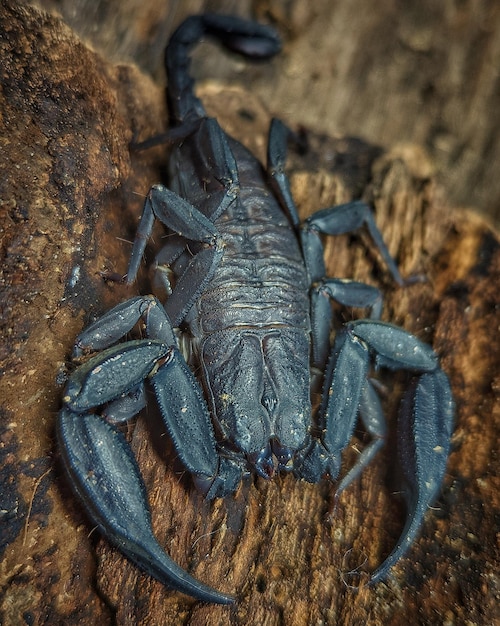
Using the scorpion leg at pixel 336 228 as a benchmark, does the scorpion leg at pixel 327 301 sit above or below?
below

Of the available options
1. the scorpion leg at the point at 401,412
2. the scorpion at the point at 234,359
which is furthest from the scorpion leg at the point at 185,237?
the scorpion leg at the point at 401,412

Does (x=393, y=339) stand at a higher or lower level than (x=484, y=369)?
higher

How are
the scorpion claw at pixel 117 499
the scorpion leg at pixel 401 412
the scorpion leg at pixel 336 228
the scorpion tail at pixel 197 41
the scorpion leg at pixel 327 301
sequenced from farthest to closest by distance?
the scorpion tail at pixel 197 41
the scorpion leg at pixel 336 228
the scorpion leg at pixel 327 301
the scorpion leg at pixel 401 412
the scorpion claw at pixel 117 499

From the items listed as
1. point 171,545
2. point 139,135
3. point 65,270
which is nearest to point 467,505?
point 171,545

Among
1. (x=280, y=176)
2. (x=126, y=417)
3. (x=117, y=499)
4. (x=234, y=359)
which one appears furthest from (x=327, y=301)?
(x=117, y=499)

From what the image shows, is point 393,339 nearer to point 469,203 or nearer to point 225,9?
point 469,203

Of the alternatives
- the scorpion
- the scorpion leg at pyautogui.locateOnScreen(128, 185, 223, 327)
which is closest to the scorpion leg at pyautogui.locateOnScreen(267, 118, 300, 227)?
the scorpion

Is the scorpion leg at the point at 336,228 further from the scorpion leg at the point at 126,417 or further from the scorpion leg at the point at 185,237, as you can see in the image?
the scorpion leg at the point at 126,417
